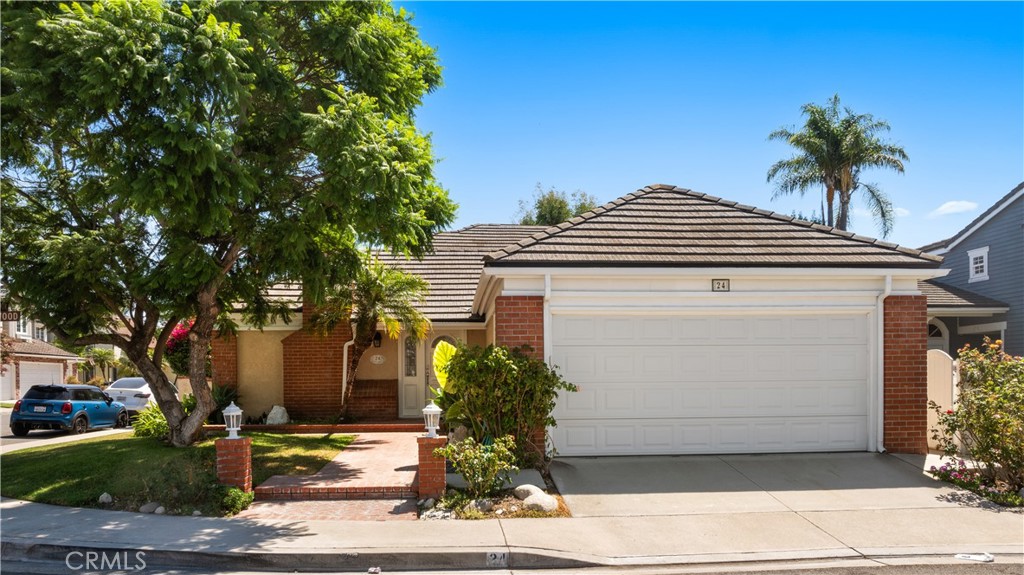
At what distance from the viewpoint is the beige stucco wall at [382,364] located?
54.6ft

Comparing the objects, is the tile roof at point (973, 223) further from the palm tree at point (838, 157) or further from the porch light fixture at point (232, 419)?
the porch light fixture at point (232, 419)

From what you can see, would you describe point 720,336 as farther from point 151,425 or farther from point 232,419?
point 151,425

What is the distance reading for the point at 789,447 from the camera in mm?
10758

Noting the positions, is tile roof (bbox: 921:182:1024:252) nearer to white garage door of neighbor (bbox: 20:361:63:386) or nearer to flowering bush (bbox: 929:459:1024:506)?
flowering bush (bbox: 929:459:1024:506)

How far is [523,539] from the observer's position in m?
7.13

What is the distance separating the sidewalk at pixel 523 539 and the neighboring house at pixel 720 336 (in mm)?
2617

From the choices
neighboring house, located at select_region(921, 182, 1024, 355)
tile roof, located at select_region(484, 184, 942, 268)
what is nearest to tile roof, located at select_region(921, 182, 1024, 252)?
neighboring house, located at select_region(921, 182, 1024, 355)

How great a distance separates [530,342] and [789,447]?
14.7 ft

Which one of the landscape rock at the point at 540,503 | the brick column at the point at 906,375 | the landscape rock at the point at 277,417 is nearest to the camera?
the landscape rock at the point at 540,503

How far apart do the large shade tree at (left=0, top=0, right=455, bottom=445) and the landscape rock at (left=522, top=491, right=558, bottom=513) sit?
4.10m

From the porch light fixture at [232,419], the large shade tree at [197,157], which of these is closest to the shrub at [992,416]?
the large shade tree at [197,157]

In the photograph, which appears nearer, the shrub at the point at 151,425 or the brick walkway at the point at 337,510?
the brick walkway at the point at 337,510

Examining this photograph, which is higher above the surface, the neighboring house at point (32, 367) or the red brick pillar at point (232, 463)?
the red brick pillar at point (232, 463)

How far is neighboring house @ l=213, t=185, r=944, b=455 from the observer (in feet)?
34.0
